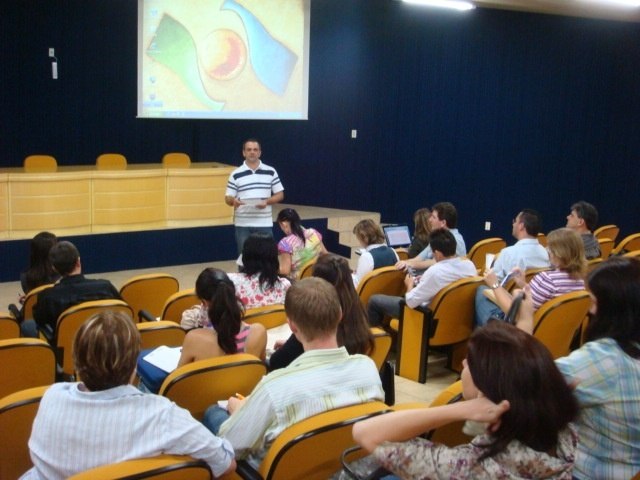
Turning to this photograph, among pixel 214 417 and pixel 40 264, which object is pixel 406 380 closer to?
pixel 214 417

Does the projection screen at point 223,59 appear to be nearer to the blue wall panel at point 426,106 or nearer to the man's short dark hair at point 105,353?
the blue wall panel at point 426,106

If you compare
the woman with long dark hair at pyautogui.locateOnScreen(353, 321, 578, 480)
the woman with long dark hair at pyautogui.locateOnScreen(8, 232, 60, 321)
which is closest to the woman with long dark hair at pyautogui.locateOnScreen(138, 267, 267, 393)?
the woman with long dark hair at pyautogui.locateOnScreen(353, 321, 578, 480)

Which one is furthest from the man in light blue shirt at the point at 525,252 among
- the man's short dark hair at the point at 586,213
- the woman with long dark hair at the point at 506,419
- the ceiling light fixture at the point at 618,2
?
the ceiling light fixture at the point at 618,2

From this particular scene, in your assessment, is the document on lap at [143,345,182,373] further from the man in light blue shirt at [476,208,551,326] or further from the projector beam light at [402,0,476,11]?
the projector beam light at [402,0,476,11]

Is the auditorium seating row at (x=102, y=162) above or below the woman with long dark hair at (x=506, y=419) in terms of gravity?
above

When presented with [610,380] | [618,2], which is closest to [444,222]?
[610,380]

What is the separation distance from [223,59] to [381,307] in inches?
206

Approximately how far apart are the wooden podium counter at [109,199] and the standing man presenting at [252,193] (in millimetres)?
1537

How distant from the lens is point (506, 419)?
162 cm

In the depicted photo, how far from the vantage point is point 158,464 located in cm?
175

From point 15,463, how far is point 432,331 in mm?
2532

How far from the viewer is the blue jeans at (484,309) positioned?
13.2 ft

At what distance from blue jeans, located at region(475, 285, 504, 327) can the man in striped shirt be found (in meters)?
1.93

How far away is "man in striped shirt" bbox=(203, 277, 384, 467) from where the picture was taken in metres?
2.08
